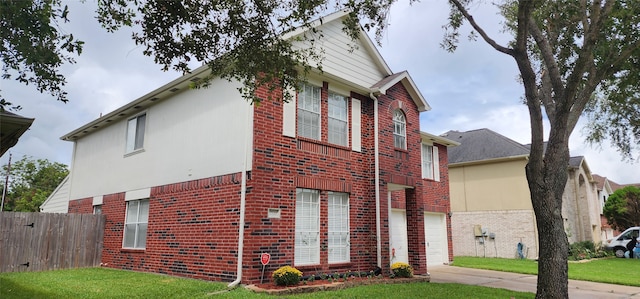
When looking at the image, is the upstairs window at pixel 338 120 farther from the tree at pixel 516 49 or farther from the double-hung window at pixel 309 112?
the tree at pixel 516 49

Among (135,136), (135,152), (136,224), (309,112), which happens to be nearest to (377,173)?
(309,112)

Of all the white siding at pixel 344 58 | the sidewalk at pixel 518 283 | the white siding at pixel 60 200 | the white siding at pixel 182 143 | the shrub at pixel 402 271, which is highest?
the white siding at pixel 344 58

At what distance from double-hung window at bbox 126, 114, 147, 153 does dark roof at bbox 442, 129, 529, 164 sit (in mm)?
18008

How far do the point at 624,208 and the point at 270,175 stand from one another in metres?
29.9

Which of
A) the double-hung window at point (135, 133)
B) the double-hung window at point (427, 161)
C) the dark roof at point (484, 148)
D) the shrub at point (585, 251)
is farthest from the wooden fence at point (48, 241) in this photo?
the shrub at point (585, 251)

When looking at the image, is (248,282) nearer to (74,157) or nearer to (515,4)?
(515,4)

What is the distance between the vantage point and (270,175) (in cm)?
1058

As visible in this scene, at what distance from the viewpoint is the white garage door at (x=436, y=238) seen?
18531 millimetres

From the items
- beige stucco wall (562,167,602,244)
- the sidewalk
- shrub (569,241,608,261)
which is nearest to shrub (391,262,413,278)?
the sidewalk

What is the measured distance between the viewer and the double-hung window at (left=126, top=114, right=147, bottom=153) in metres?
14.8

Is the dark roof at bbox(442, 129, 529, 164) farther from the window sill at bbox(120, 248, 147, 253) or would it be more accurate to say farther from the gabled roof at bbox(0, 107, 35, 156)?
the gabled roof at bbox(0, 107, 35, 156)

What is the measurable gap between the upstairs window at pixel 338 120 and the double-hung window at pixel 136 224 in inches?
254

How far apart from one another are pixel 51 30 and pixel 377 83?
378 inches

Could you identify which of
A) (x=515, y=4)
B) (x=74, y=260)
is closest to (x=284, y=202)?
(x=515, y=4)
